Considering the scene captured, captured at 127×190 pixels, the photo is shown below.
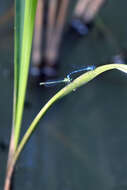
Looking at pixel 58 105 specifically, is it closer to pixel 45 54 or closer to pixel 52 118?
pixel 52 118

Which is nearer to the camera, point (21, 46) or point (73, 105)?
point (21, 46)

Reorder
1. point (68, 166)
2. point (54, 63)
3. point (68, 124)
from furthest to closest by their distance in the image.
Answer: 1. point (54, 63)
2. point (68, 124)
3. point (68, 166)

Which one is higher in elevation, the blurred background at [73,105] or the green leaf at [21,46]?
the green leaf at [21,46]

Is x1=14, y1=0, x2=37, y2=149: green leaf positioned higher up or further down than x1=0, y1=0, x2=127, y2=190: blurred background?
higher up

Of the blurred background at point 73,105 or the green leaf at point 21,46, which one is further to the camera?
the blurred background at point 73,105

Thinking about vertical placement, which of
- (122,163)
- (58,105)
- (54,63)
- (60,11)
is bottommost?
(122,163)

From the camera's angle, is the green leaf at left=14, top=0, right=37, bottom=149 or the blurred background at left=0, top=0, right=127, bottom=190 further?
the blurred background at left=0, top=0, right=127, bottom=190

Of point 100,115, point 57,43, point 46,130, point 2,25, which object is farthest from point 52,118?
point 2,25

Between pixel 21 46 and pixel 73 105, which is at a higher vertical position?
pixel 21 46
